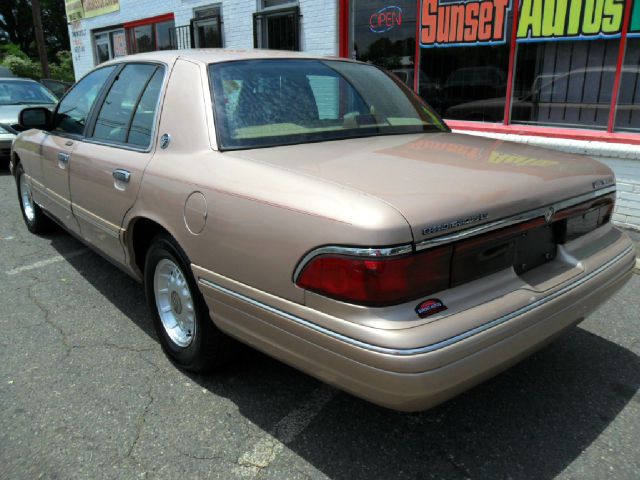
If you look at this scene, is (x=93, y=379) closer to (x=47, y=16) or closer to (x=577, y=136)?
(x=577, y=136)

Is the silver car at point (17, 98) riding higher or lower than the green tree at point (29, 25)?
lower

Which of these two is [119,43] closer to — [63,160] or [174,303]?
[63,160]

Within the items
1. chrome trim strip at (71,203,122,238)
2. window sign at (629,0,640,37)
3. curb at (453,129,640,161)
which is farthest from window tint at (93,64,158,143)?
window sign at (629,0,640,37)

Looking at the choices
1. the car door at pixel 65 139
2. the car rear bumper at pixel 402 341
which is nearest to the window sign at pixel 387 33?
the car door at pixel 65 139

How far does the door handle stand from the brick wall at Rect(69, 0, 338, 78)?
5.34 meters

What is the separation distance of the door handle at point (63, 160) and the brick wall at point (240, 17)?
17.5 feet

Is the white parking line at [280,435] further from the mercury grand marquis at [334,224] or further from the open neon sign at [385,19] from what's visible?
the open neon sign at [385,19]

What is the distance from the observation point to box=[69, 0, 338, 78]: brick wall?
8.12 metres

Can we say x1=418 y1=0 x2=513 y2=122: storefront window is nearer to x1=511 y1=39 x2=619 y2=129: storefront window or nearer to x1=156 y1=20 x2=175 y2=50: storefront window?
x1=511 y1=39 x2=619 y2=129: storefront window

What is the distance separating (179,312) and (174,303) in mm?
56

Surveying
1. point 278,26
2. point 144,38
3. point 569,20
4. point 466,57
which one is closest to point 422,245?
point 569,20

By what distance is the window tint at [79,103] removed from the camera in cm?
369

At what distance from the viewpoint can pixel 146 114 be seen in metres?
2.98

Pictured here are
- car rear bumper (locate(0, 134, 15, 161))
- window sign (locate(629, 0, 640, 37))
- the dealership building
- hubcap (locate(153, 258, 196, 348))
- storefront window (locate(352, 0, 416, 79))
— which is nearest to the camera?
hubcap (locate(153, 258, 196, 348))
